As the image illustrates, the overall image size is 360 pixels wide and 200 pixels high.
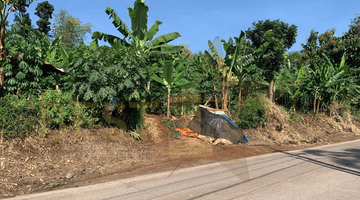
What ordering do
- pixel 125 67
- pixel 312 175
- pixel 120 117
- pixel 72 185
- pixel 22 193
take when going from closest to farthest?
1. pixel 22 193
2. pixel 72 185
3. pixel 312 175
4. pixel 125 67
5. pixel 120 117

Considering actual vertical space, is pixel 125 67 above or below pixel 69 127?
above

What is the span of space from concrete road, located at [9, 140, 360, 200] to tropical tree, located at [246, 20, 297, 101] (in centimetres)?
799

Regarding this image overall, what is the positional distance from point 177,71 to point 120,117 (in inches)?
184

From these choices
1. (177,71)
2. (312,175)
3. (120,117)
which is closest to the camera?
(312,175)

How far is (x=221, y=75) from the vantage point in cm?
1405

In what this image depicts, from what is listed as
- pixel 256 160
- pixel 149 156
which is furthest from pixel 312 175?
pixel 149 156

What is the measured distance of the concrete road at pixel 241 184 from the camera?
5266 millimetres

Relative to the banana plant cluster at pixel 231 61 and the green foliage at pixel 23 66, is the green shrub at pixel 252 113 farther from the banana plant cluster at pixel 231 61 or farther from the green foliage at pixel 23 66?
the green foliage at pixel 23 66

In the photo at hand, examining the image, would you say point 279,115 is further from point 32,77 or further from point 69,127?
point 32,77

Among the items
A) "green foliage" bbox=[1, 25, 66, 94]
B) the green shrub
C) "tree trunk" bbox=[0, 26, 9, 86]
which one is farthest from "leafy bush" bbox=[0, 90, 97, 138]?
the green shrub

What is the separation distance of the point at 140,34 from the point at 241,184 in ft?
28.5

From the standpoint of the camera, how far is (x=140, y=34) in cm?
1219

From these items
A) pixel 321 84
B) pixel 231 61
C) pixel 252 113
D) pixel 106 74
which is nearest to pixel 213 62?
pixel 231 61

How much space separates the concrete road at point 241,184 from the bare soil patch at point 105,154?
0.68 meters
